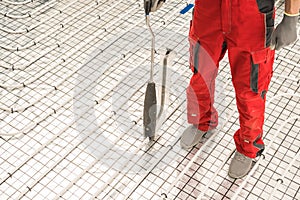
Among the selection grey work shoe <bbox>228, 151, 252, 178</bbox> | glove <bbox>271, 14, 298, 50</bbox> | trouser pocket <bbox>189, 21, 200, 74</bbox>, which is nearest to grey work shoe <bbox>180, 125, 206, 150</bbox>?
grey work shoe <bbox>228, 151, 252, 178</bbox>

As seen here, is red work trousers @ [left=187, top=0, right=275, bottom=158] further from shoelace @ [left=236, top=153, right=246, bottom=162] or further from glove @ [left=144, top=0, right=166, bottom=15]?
glove @ [left=144, top=0, right=166, bottom=15]

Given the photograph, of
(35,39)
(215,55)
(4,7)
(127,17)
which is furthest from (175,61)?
(4,7)

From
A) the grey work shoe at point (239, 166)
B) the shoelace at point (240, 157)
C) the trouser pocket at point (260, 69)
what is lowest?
the grey work shoe at point (239, 166)

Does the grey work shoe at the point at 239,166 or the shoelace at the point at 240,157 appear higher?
the shoelace at the point at 240,157

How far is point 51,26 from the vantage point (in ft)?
7.09

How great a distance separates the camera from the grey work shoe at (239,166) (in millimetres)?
1545

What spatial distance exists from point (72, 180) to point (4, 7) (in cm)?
118

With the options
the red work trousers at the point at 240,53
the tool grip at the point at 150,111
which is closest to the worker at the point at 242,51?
the red work trousers at the point at 240,53

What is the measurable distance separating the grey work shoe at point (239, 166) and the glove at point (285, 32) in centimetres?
45

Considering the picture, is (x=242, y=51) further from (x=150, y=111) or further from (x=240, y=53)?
(x=150, y=111)

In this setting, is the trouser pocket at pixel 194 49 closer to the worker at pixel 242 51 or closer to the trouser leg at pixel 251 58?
the worker at pixel 242 51

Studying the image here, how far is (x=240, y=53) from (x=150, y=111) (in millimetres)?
442

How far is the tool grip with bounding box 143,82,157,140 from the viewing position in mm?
1576

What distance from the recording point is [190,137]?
1.65 m
